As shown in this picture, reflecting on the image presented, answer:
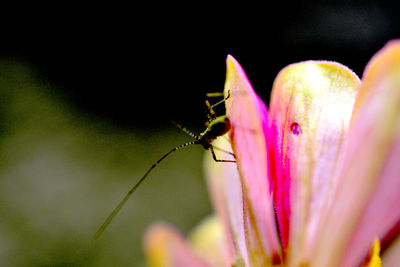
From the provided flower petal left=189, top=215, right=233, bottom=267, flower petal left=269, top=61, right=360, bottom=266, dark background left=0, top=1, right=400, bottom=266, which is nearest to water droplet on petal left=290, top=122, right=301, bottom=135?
flower petal left=269, top=61, right=360, bottom=266

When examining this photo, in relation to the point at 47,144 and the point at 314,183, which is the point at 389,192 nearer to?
the point at 314,183

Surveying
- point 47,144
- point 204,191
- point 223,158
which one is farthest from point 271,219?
point 47,144

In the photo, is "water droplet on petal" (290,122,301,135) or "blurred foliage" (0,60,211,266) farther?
"blurred foliage" (0,60,211,266)

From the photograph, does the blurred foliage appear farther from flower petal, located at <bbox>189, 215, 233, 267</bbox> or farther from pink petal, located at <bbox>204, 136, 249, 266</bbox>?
pink petal, located at <bbox>204, 136, 249, 266</bbox>

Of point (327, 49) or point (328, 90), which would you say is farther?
point (327, 49)

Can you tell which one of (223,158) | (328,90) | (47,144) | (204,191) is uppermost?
(328,90)

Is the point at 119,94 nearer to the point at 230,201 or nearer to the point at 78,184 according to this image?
the point at 78,184
